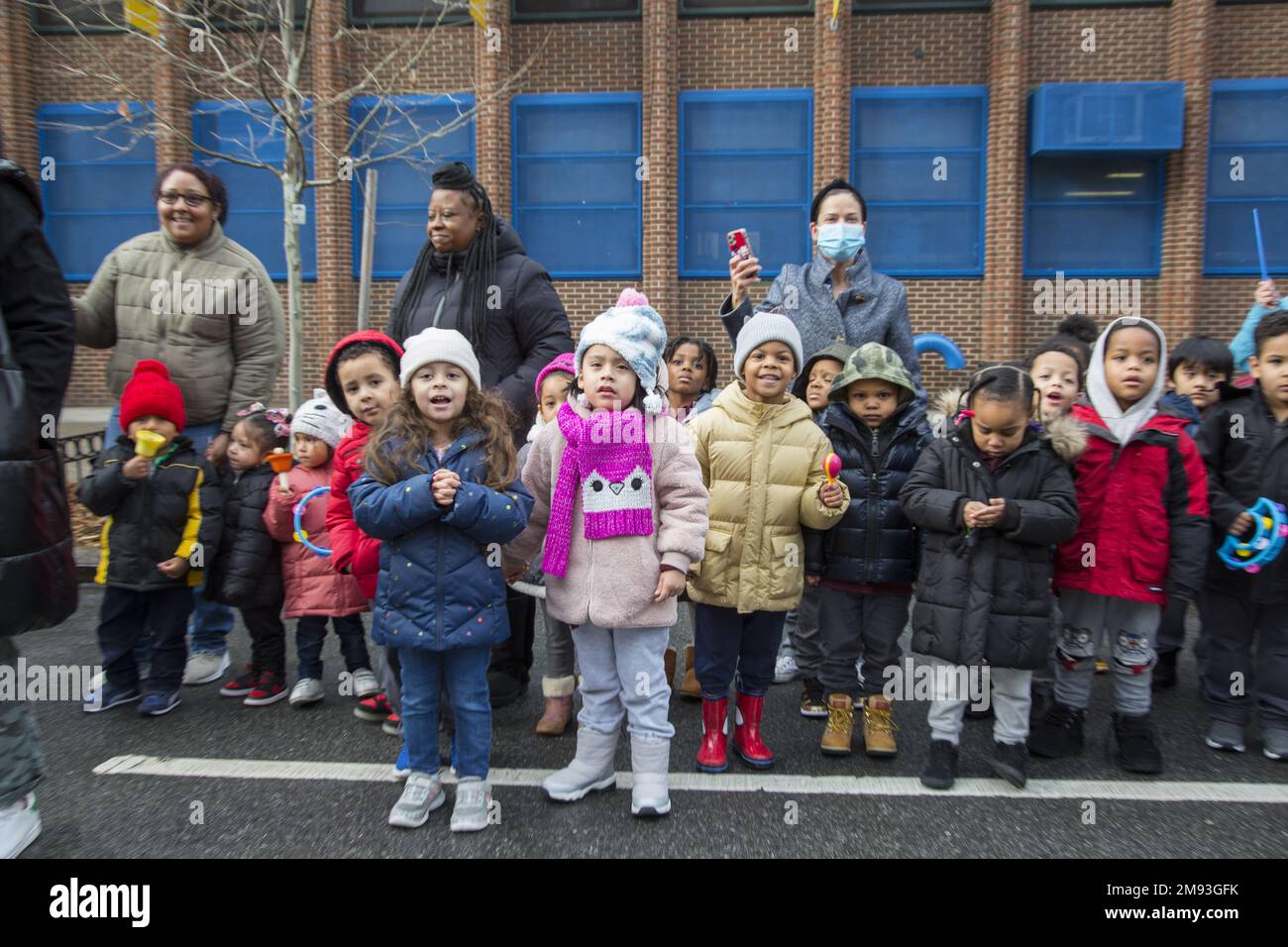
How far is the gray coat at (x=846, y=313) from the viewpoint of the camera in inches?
178

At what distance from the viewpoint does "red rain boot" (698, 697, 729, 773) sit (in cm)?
362

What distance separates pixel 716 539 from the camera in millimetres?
3629

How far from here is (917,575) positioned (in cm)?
376

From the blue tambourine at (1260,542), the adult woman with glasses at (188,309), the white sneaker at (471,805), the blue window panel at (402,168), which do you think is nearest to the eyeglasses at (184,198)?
the adult woman with glasses at (188,309)

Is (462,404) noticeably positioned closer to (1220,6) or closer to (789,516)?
(789,516)

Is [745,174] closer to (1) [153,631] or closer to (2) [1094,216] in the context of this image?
(2) [1094,216]

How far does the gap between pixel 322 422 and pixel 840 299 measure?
2.70m

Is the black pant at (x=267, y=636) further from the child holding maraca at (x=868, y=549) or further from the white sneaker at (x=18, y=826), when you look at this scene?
the child holding maraca at (x=868, y=549)

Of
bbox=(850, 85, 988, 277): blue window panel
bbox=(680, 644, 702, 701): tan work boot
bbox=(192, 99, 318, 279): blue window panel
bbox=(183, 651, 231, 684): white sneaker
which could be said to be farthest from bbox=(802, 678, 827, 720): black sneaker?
bbox=(192, 99, 318, 279): blue window panel

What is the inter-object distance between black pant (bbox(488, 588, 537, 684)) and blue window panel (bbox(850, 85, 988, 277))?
10.2 meters

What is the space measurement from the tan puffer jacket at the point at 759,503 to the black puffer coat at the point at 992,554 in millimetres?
414

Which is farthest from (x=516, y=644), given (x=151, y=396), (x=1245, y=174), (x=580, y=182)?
(x=1245, y=174)

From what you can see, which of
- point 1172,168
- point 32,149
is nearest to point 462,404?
point 1172,168

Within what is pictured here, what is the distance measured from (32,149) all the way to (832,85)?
12.0m
